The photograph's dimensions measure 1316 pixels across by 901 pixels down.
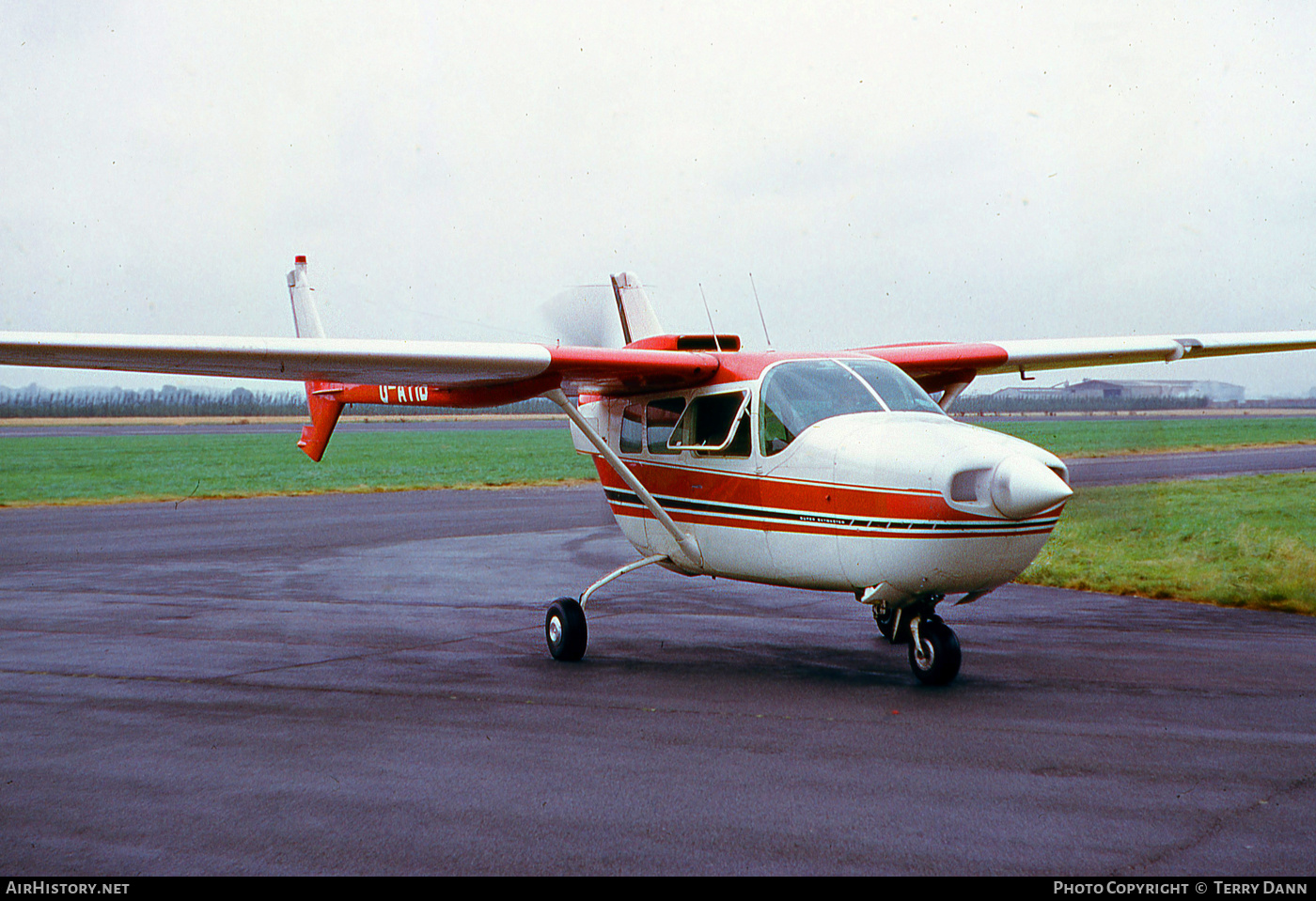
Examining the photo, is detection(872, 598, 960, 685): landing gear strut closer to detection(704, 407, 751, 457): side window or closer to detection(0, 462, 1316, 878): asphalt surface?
detection(0, 462, 1316, 878): asphalt surface

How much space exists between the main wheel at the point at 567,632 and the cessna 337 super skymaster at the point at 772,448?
0.06ft

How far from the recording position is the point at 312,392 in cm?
1255

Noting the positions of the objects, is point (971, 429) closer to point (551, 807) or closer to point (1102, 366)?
point (551, 807)

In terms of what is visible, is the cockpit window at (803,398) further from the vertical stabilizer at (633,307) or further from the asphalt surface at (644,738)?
the vertical stabilizer at (633,307)

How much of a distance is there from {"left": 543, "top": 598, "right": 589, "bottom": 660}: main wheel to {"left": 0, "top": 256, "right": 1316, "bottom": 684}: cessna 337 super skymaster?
2 centimetres

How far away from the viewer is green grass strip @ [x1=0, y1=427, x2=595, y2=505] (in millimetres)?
32375

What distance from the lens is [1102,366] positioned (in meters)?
11.6

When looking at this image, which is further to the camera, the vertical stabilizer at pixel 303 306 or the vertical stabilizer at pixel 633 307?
the vertical stabilizer at pixel 303 306

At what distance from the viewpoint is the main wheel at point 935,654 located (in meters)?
7.49

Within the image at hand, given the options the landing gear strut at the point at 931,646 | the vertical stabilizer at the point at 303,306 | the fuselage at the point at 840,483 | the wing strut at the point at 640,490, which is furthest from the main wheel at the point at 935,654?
the vertical stabilizer at the point at 303,306

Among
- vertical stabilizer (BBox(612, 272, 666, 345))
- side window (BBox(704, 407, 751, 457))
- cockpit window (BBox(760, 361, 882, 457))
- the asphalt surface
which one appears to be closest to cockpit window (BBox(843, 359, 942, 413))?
cockpit window (BBox(760, 361, 882, 457))

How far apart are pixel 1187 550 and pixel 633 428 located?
1036 cm

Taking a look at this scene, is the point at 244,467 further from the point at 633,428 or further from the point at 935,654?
the point at 935,654

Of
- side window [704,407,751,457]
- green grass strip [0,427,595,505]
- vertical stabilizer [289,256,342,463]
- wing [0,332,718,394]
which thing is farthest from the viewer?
green grass strip [0,427,595,505]
